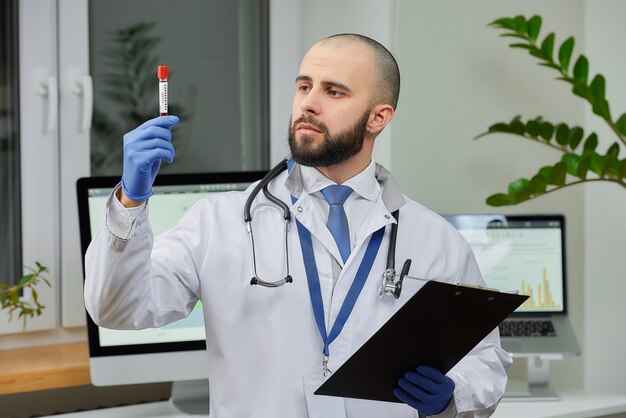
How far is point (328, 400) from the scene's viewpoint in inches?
66.5

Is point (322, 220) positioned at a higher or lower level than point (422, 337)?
higher

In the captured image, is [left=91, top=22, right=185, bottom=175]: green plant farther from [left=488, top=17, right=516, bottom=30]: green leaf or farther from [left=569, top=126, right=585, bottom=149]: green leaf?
[left=569, top=126, right=585, bottom=149]: green leaf

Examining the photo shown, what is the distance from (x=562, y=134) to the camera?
8.95 ft

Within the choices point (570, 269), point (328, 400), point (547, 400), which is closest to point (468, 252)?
point (328, 400)

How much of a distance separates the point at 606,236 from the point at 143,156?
1.96m

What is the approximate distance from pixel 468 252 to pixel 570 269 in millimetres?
1236

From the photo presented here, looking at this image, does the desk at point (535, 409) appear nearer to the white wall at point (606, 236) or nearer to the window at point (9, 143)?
the white wall at point (606, 236)

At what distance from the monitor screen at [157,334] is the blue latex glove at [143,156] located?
79cm

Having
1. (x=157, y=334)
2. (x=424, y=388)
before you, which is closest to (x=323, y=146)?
(x=424, y=388)

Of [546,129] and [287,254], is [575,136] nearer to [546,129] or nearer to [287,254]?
[546,129]

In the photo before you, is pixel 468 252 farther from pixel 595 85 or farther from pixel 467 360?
pixel 595 85

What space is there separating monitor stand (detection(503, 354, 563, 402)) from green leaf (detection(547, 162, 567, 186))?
1.53ft

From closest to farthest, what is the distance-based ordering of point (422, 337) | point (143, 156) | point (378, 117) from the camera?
point (143, 156) < point (422, 337) < point (378, 117)

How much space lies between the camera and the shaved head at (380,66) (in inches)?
69.2
